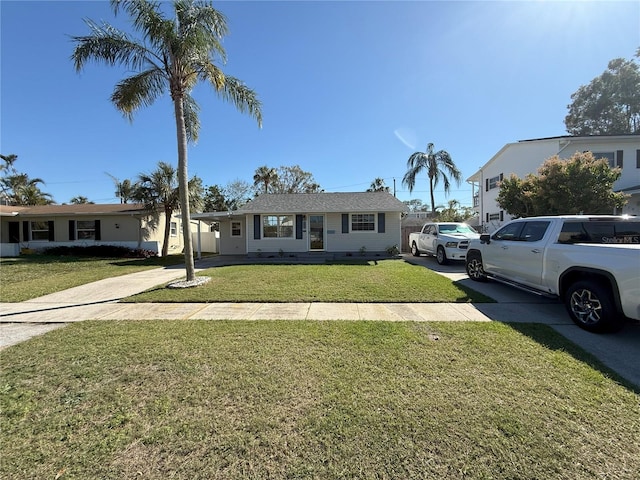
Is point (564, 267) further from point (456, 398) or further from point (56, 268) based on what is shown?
point (56, 268)

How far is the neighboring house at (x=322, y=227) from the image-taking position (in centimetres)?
1519

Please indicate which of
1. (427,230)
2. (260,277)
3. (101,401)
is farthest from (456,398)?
(427,230)

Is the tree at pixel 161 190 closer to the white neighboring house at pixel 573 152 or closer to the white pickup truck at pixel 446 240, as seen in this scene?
the white pickup truck at pixel 446 240

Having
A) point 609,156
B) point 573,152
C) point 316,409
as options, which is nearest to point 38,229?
point 316,409

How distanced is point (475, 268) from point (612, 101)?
1444 inches

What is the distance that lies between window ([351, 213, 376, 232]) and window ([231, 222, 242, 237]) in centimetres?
726

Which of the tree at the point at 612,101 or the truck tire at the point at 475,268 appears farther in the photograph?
the tree at the point at 612,101

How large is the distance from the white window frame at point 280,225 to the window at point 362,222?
10.5ft

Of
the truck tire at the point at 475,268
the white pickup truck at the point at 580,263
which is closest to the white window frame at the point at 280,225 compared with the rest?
the truck tire at the point at 475,268

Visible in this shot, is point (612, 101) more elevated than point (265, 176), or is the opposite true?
point (612, 101)

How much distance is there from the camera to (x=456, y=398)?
278 cm

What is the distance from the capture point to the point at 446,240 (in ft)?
39.2

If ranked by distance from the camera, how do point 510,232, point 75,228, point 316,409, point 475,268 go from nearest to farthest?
point 316,409
point 510,232
point 475,268
point 75,228

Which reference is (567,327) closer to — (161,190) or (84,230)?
(161,190)
